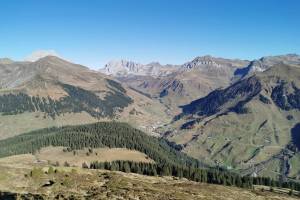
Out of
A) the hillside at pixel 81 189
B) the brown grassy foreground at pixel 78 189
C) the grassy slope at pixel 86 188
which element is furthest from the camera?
the grassy slope at pixel 86 188

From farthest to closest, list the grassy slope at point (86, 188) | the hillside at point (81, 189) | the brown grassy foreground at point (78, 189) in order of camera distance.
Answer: the grassy slope at point (86, 188) → the brown grassy foreground at point (78, 189) → the hillside at point (81, 189)

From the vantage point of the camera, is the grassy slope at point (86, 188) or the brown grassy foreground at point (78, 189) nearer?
the brown grassy foreground at point (78, 189)

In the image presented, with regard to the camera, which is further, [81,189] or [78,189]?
[81,189]

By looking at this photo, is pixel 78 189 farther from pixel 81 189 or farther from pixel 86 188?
pixel 86 188

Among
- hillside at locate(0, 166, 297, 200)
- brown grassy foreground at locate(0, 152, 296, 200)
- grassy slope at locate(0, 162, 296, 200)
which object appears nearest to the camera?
hillside at locate(0, 166, 297, 200)

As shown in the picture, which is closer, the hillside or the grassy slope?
the hillside

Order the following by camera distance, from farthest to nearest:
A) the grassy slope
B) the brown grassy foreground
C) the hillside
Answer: the grassy slope
the brown grassy foreground
the hillside

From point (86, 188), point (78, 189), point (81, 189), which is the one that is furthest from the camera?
point (86, 188)

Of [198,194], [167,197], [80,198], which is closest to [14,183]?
[80,198]

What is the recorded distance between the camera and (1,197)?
75500 millimetres

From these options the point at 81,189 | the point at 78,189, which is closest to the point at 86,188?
the point at 81,189

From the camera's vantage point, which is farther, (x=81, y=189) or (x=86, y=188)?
(x=86, y=188)

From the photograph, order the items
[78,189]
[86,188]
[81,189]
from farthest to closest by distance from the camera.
Answer: 1. [86,188]
2. [81,189]
3. [78,189]

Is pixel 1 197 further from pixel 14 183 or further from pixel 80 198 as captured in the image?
pixel 14 183
